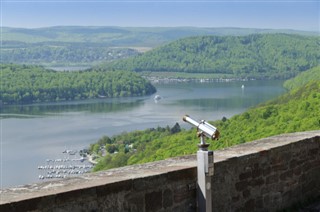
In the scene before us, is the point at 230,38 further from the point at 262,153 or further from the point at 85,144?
the point at 262,153

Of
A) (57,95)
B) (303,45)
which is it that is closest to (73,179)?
(57,95)

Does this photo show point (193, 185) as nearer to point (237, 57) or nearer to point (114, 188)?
point (114, 188)

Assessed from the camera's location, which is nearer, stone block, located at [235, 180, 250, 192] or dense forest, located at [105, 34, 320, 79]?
stone block, located at [235, 180, 250, 192]

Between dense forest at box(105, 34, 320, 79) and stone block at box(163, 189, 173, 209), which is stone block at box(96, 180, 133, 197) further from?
dense forest at box(105, 34, 320, 79)

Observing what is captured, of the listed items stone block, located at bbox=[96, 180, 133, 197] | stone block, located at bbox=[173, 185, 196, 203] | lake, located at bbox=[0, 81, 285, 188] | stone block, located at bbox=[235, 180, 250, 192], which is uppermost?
stone block, located at bbox=[96, 180, 133, 197]

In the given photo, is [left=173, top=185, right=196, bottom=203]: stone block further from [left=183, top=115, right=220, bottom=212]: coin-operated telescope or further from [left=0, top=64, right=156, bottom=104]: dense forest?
[left=0, top=64, right=156, bottom=104]: dense forest

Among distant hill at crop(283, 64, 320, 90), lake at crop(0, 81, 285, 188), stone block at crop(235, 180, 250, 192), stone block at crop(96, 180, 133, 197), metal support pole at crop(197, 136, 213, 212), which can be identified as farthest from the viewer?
distant hill at crop(283, 64, 320, 90)

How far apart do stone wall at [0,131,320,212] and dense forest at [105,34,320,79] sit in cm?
12667

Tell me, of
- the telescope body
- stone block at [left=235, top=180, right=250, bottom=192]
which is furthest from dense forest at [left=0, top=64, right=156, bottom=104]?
the telescope body

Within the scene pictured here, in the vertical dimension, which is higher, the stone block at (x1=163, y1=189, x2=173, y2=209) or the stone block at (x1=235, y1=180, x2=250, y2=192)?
the stone block at (x1=163, y1=189, x2=173, y2=209)

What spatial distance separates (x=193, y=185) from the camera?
3.86 metres

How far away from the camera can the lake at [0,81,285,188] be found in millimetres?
49469

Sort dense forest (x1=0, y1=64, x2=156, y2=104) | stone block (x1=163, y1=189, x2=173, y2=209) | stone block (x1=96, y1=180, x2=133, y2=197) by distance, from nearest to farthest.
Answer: stone block (x1=96, y1=180, x2=133, y2=197) < stone block (x1=163, y1=189, x2=173, y2=209) < dense forest (x1=0, y1=64, x2=156, y2=104)

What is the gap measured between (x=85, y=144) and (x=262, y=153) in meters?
50.9
